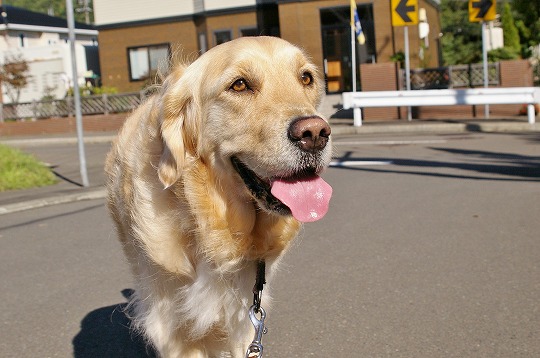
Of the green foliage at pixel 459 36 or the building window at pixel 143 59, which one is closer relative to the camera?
the building window at pixel 143 59

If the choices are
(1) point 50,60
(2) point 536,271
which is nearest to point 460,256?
(2) point 536,271

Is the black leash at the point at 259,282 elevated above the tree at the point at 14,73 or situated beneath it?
situated beneath

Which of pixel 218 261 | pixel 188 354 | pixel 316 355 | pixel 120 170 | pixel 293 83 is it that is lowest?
pixel 316 355

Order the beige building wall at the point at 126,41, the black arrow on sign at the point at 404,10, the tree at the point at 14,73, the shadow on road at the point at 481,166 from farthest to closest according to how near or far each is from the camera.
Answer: the tree at the point at 14,73 < the beige building wall at the point at 126,41 < the black arrow on sign at the point at 404,10 < the shadow on road at the point at 481,166

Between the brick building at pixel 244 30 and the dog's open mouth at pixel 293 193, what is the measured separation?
2449 centimetres

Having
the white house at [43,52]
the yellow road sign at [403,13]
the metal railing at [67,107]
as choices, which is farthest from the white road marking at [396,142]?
the white house at [43,52]

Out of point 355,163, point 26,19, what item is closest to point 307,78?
point 355,163

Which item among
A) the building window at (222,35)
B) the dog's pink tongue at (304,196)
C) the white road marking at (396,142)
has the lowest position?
the white road marking at (396,142)

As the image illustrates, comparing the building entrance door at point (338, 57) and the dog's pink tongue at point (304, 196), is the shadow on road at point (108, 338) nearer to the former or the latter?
the dog's pink tongue at point (304, 196)

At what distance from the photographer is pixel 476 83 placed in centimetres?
2253

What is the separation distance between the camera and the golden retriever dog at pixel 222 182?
3184 mm

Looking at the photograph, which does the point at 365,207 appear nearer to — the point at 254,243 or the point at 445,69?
the point at 254,243

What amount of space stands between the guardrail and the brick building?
7.18m

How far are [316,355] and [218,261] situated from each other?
134 centimetres
